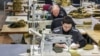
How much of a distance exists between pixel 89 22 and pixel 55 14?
0.76 meters

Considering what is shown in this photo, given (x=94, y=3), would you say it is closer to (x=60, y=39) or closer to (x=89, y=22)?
(x=89, y=22)

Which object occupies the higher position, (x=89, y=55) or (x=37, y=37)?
(x=37, y=37)

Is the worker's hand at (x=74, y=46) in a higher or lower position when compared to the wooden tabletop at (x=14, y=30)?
higher

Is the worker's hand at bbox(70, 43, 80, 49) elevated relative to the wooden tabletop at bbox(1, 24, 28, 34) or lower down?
elevated

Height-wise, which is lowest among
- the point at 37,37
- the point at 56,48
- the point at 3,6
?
the point at 3,6

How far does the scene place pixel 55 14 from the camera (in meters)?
5.20

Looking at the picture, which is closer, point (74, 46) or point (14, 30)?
point (74, 46)

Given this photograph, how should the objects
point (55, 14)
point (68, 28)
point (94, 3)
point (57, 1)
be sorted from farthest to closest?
point (94, 3)
point (57, 1)
point (55, 14)
point (68, 28)

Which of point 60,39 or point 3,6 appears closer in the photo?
point 60,39

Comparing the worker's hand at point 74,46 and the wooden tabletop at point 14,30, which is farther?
the wooden tabletop at point 14,30

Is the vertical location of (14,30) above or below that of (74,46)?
below

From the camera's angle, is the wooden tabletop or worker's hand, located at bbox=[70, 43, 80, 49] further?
the wooden tabletop

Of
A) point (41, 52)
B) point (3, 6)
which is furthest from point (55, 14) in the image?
point (3, 6)

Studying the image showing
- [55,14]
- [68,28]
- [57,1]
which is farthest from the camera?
[57,1]
